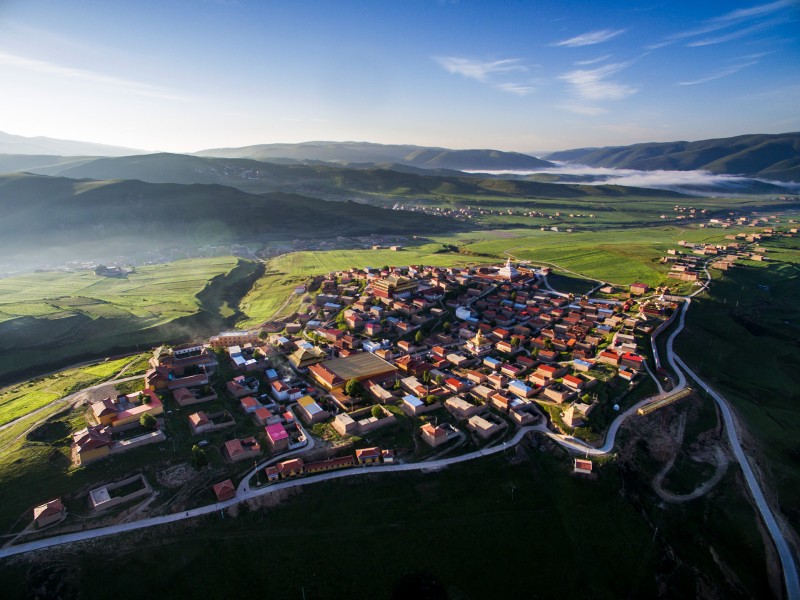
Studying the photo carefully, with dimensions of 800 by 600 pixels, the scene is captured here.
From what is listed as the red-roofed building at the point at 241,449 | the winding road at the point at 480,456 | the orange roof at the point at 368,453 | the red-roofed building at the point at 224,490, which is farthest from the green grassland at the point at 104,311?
the orange roof at the point at 368,453

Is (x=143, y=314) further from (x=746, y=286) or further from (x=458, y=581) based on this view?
(x=746, y=286)

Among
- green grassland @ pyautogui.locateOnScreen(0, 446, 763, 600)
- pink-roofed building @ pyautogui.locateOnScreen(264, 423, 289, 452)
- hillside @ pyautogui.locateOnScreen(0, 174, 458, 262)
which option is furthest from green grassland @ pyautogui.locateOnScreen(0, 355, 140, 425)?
hillside @ pyautogui.locateOnScreen(0, 174, 458, 262)

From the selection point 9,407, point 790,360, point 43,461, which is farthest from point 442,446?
point 790,360

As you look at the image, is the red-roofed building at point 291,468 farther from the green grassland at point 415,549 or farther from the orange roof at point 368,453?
the orange roof at point 368,453

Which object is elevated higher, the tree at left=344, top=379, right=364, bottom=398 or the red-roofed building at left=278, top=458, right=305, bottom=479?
the tree at left=344, top=379, right=364, bottom=398

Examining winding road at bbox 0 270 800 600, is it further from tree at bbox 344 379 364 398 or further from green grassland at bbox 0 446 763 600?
tree at bbox 344 379 364 398
